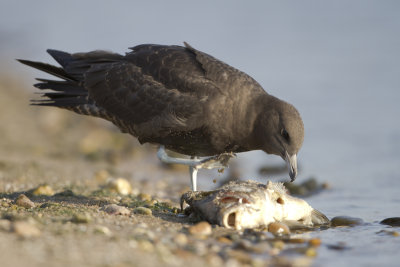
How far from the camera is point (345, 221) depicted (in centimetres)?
659

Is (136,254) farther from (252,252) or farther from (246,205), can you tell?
(246,205)

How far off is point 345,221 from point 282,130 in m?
1.22

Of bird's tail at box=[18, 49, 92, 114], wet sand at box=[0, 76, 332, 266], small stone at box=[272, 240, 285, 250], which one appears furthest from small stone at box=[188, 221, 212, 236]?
bird's tail at box=[18, 49, 92, 114]

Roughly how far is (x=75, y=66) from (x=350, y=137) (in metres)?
6.33

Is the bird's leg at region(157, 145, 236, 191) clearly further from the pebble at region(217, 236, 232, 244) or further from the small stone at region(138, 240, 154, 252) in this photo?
the small stone at region(138, 240, 154, 252)

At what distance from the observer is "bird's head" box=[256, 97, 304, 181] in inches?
262

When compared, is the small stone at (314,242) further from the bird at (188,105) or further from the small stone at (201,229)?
the bird at (188,105)

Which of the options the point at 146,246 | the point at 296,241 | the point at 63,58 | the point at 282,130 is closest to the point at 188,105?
the point at 282,130

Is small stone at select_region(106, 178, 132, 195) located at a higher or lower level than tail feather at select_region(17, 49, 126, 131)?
lower

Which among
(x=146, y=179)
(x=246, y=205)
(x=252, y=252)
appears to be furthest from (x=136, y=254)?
(x=146, y=179)

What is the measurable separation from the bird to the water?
142 centimetres

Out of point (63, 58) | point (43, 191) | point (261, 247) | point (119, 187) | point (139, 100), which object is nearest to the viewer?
point (261, 247)

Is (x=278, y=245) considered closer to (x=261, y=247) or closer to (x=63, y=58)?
(x=261, y=247)

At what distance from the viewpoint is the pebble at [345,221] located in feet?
21.5
